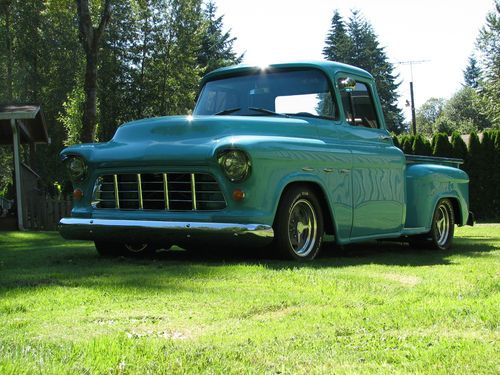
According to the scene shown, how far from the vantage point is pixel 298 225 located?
6469 mm

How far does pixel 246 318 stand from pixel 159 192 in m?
2.65

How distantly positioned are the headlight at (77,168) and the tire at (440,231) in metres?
4.50

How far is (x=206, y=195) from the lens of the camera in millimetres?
5984

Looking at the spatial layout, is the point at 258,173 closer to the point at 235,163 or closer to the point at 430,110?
the point at 235,163

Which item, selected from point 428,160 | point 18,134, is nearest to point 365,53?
point 18,134

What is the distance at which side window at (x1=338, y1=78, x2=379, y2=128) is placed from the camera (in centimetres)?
736

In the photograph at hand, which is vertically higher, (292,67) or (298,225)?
(292,67)

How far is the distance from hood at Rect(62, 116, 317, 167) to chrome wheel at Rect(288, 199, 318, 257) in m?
0.73

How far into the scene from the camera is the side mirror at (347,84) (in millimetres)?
7270

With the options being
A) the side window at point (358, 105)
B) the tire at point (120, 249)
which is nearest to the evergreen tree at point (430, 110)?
the side window at point (358, 105)

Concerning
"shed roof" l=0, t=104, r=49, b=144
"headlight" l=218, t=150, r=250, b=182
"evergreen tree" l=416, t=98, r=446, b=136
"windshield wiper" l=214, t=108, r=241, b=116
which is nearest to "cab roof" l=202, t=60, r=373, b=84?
"windshield wiper" l=214, t=108, r=241, b=116

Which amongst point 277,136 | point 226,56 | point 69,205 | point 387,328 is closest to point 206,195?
point 277,136

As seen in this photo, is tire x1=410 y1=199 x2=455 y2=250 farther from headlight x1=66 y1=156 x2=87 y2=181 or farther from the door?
headlight x1=66 y1=156 x2=87 y2=181

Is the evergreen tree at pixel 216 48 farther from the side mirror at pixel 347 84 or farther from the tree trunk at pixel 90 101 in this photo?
the side mirror at pixel 347 84
